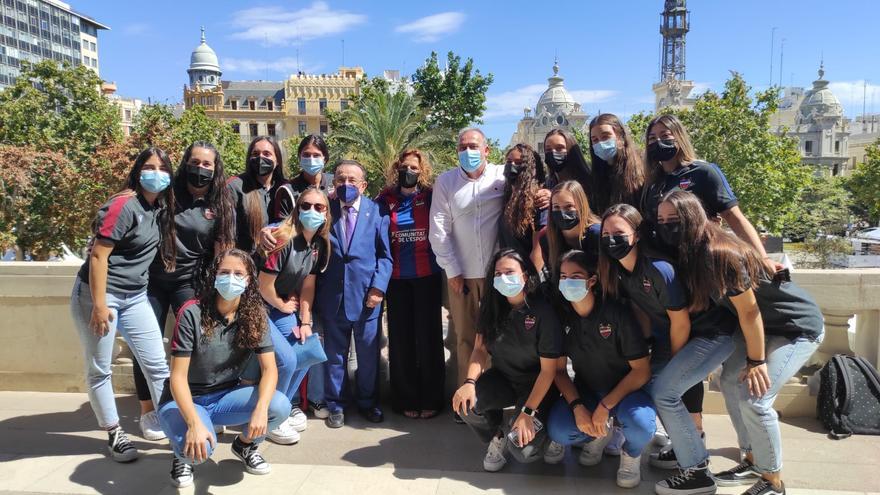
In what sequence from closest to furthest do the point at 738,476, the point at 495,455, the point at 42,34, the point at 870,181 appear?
the point at 738,476, the point at 495,455, the point at 870,181, the point at 42,34

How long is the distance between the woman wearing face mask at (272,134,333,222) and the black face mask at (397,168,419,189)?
1.82 ft

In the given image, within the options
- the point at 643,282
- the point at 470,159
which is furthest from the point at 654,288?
the point at 470,159

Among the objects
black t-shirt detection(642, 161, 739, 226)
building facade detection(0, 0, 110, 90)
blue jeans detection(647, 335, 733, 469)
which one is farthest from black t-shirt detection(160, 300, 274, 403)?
building facade detection(0, 0, 110, 90)

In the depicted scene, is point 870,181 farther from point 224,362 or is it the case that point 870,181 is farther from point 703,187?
point 224,362

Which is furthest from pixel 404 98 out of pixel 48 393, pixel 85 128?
pixel 48 393

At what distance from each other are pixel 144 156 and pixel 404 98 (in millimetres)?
20035

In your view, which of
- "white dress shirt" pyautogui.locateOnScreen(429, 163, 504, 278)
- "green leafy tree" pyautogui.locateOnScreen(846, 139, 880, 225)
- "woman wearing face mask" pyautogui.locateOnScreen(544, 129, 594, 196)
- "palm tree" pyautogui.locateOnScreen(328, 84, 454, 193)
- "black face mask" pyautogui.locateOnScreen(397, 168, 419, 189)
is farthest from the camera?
"green leafy tree" pyautogui.locateOnScreen(846, 139, 880, 225)

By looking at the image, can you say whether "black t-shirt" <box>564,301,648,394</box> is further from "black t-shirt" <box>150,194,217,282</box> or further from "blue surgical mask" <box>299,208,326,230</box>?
"black t-shirt" <box>150,194,217,282</box>

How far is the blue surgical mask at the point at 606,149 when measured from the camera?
3951 mm

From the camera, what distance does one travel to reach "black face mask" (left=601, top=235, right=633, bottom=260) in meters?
3.21

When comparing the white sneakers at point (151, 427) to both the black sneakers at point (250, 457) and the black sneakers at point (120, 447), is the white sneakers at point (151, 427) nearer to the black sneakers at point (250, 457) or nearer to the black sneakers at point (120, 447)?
the black sneakers at point (120, 447)

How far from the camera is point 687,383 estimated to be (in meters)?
3.28

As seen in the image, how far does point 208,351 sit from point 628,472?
8.32ft

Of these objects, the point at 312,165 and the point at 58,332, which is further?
the point at 58,332
